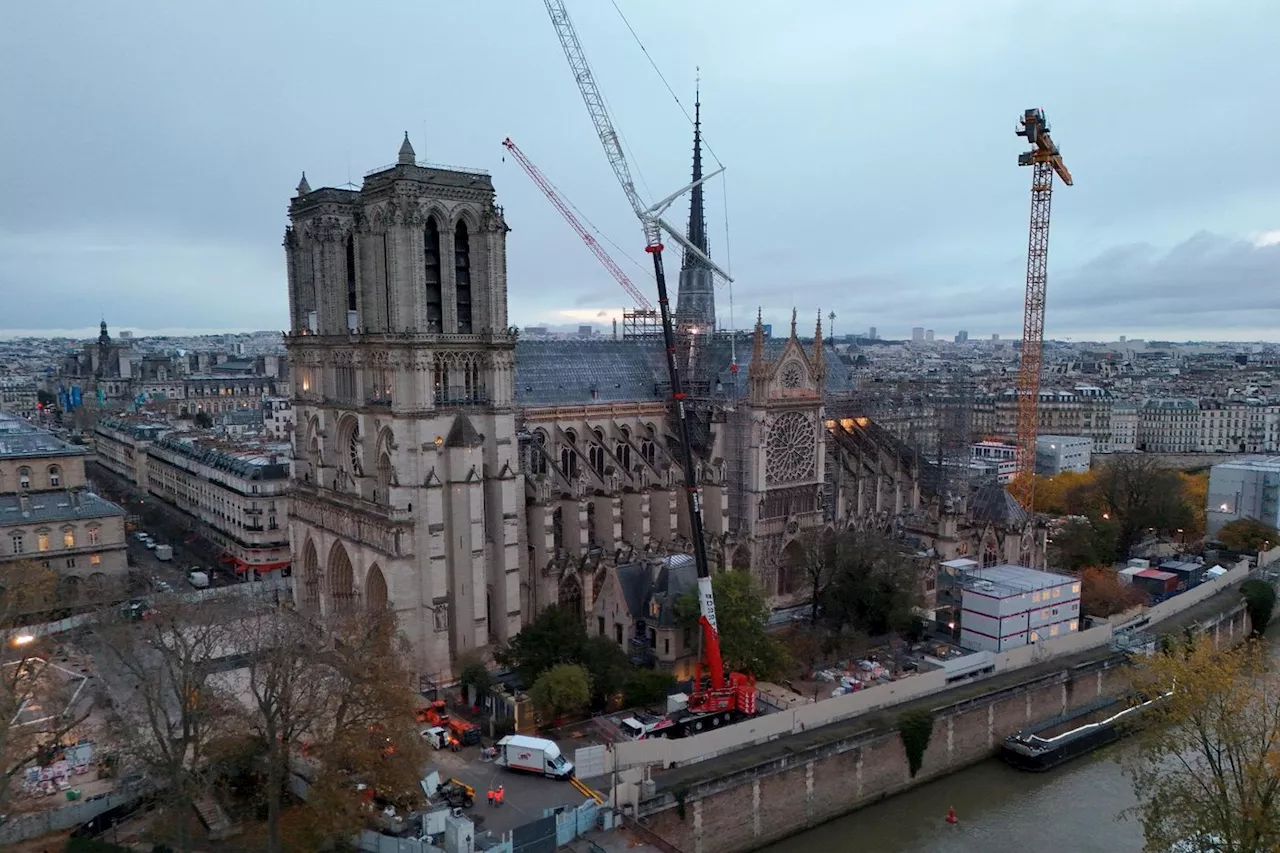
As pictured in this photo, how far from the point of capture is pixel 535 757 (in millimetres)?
38312

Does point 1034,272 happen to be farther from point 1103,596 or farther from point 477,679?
point 477,679

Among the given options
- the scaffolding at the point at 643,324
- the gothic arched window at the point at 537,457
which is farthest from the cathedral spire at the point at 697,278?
the gothic arched window at the point at 537,457

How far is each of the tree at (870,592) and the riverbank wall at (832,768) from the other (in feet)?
19.8

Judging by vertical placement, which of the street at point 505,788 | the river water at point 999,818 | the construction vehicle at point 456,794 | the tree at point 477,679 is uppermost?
the tree at point 477,679

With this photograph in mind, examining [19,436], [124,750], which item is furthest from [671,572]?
[19,436]

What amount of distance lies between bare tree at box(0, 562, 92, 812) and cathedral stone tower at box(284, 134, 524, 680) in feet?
44.0

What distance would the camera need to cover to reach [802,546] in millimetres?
61750

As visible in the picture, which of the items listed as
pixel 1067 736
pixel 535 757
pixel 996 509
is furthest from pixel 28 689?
pixel 996 509

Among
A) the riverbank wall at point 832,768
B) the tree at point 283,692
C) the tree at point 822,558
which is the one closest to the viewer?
the tree at point 283,692

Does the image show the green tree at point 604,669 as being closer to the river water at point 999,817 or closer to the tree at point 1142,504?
the river water at point 999,817

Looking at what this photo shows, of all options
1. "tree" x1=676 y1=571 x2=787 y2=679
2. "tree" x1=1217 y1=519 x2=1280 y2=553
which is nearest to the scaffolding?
"tree" x1=676 y1=571 x2=787 y2=679

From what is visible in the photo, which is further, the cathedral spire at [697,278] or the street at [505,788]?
the cathedral spire at [697,278]

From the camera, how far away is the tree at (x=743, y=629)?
46.9m

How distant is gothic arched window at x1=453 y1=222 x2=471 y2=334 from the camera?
165ft
